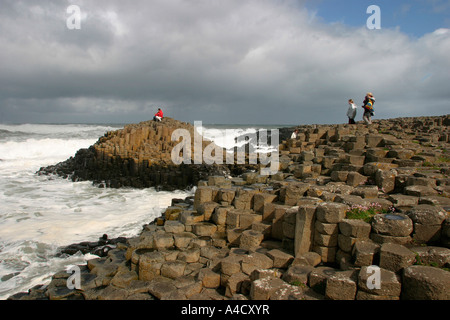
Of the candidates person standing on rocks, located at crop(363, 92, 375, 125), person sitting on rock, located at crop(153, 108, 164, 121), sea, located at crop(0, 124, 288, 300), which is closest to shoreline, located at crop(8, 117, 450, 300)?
sea, located at crop(0, 124, 288, 300)

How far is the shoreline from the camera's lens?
460 cm

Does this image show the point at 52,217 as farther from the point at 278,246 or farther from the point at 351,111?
the point at 351,111

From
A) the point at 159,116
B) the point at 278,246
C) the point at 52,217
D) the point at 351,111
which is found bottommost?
the point at 52,217

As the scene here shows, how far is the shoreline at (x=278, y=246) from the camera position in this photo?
4598 millimetres

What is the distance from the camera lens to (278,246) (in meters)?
6.36

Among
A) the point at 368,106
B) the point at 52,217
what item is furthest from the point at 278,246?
the point at 368,106

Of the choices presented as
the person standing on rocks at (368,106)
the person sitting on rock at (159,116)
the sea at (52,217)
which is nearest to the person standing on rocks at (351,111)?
the person standing on rocks at (368,106)

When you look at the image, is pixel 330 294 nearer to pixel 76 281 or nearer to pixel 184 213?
pixel 184 213

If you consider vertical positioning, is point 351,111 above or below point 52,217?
above

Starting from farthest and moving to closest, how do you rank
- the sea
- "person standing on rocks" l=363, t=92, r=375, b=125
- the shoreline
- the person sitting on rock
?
the person sitting on rock, "person standing on rocks" l=363, t=92, r=375, b=125, the sea, the shoreline

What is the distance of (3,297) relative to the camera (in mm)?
6355

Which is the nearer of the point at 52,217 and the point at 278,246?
A: the point at 278,246

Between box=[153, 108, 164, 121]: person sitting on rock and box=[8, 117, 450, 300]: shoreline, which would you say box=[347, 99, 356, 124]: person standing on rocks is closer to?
box=[8, 117, 450, 300]: shoreline

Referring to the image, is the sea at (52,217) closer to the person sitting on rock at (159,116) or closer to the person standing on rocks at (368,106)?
the person sitting on rock at (159,116)
